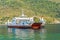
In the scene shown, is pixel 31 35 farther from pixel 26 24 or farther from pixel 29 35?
pixel 26 24

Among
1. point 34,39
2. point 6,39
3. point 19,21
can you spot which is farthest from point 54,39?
point 19,21

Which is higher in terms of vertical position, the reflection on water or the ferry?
the ferry

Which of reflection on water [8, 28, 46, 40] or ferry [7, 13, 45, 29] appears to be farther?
ferry [7, 13, 45, 29]

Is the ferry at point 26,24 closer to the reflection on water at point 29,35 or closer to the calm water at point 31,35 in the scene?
the calm water at point 31,35

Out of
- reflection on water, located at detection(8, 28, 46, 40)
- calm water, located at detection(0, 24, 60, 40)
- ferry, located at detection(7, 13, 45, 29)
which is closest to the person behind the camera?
reflection on water, located at detection(8, 28, 46, 40)

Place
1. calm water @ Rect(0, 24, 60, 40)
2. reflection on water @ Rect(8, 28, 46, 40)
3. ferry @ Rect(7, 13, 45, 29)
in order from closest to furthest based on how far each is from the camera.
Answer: reflection on water @ Rect(8, 28, 46, 40) → calm water @ Rect(0, 24, 60, 40) → ferry @ Rect(7, 13, 45, 29)

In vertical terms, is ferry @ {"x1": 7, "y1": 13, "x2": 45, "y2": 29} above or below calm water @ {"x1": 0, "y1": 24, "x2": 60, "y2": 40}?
above

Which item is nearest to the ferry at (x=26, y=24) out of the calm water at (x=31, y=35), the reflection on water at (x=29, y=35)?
the calm water at (x=31, y=35)

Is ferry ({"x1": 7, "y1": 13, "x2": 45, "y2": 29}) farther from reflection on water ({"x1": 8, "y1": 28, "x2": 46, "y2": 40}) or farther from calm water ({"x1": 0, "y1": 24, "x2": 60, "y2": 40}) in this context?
reflection on water ({"x1": 8, "y1": 28, "x2": 46, "y2": 40})

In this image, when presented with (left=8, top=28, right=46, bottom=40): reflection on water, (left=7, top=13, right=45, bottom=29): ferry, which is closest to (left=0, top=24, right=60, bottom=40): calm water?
(left=8, top=28, right=46, bottom=40): reflection on water

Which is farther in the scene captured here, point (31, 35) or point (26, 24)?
point (26, 24)

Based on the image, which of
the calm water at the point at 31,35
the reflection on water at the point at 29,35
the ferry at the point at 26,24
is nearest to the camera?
the reflection on water at the point at 29,35

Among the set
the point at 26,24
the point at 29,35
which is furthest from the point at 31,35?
the point at 26,24

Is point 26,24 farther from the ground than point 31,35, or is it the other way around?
point 26,24
